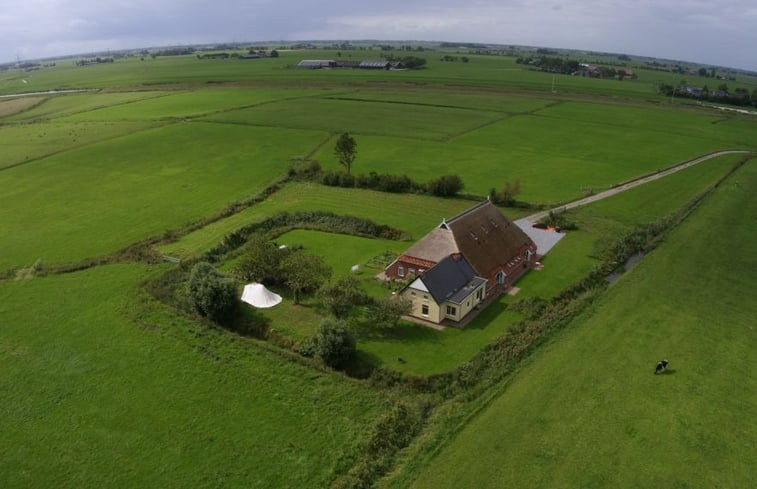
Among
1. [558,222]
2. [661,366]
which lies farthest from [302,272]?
[558,222]

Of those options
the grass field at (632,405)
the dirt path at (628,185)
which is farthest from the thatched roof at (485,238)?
the dirt path at (628,185)

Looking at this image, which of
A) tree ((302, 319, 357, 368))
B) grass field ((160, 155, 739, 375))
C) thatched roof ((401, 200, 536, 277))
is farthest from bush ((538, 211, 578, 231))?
tree ((302, 319, 357, 368))

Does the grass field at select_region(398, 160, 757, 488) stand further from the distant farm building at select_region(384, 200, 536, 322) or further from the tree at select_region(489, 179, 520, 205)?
the tree at select_region(489, 179, 520, 205)

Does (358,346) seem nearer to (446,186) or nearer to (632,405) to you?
(632,405)

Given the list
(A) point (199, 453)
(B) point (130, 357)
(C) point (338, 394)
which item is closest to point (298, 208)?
(B) point (130, 357)

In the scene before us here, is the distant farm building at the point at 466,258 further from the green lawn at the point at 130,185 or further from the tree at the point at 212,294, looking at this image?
the green lawn at the point at 130,185
